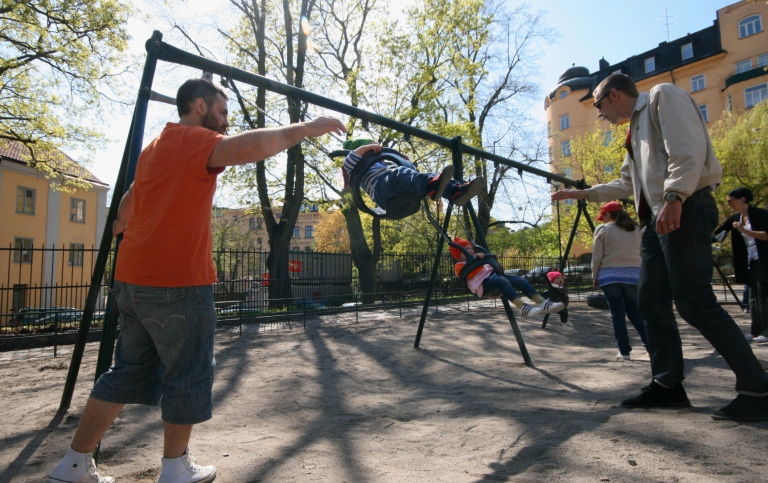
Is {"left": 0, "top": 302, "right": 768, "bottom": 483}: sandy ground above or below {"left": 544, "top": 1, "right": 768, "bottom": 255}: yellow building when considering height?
below

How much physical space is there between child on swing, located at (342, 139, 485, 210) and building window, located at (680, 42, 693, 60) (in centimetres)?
4069

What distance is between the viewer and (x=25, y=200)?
2352cm

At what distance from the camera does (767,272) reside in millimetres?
5348

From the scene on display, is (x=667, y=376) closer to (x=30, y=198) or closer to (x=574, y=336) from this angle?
(x=574, y=336)

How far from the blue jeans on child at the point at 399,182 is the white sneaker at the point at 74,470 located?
2.69m

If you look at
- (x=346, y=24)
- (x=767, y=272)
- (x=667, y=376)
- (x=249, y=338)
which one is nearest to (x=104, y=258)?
(x=667, y=376)

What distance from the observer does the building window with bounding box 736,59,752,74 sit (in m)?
30.8

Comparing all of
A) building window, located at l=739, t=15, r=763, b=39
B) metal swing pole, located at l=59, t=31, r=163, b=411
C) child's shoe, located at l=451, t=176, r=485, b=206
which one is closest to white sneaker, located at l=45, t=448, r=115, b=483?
metal swing pole, located at l=59, t=31, r=163, b=411

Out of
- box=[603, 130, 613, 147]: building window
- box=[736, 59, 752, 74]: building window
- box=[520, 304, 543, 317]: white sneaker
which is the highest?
box=[736, 59, 752, 74]: building window

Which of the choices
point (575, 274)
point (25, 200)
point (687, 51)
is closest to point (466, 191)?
point (575, 274)

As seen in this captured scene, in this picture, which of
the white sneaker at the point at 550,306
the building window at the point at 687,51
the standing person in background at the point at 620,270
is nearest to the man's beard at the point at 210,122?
the white sneaker at the point at 550,306

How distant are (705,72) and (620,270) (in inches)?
1461

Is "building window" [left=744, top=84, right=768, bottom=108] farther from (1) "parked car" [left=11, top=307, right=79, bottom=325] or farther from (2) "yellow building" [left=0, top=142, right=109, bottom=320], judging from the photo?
→ (2) "yellow building" [left=0, top=142, right=109, bottom=320]

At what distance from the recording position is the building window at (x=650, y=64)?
3794 centimetres
